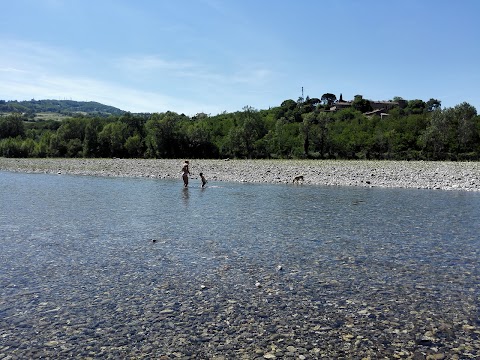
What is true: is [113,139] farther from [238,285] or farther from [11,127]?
[238,285]

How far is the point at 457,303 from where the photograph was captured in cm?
916

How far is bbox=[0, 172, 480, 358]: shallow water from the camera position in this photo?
7.28 metres

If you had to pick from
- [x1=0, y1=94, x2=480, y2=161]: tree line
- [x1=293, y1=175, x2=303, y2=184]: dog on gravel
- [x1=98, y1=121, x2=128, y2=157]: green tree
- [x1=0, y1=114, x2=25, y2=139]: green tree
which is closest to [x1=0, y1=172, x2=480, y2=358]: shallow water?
[x1=293, y1=175, x2=303, y2=184]: dog on gravel

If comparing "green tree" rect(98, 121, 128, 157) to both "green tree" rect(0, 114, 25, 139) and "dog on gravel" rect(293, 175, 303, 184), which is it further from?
"dog on gravel" rect(293, 175, 303, 184)

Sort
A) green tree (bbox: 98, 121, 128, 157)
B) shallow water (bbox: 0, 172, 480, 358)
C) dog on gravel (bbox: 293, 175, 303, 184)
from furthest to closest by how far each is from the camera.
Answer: green tree (bbox: 98, 121, 128, 157)
dog on gravel (bbox: 293, 175, 303, 184)
shallow water (bbox: 0, 172, 480, 358)

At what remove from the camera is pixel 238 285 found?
10273 mm

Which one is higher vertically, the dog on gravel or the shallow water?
the dog on gravel

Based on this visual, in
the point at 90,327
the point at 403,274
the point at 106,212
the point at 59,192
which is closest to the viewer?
the point at 90,327

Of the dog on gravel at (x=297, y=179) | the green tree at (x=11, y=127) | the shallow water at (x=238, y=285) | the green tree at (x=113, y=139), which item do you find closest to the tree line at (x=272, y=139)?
the green tree at (x=113, y=139)

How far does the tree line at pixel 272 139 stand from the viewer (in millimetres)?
90938

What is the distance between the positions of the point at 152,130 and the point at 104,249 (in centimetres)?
9633

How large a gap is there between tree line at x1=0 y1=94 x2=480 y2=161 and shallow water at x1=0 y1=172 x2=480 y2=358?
77.1 metres

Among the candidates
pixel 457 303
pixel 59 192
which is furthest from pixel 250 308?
pixel 59 192

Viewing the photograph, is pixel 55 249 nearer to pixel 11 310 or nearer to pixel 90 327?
pixel 11 310
